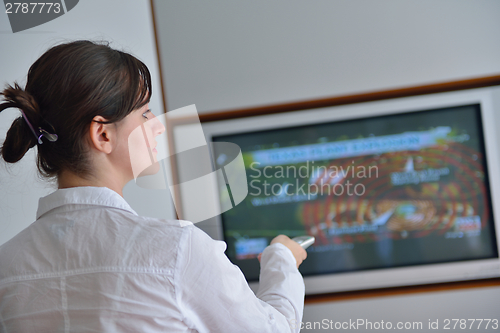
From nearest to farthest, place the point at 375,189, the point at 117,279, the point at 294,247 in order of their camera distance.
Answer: the point at 117,279 → the point at 294,247 → the point at 375,189

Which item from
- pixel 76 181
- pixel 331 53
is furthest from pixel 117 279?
pixel 331 53

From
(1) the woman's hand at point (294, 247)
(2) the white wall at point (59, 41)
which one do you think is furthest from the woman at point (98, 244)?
(2) the white wall at point (59, 41)

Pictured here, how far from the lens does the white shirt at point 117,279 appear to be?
510 mm

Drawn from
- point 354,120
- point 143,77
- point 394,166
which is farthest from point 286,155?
point 143,77

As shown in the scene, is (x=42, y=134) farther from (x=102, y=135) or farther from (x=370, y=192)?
(x=370, y=192)

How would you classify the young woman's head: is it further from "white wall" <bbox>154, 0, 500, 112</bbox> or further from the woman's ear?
"white wall" <bbox>154, 0, 500, 112</bbox>

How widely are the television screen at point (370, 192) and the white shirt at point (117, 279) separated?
2.15 ft

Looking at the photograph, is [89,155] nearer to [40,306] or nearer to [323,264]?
[40,306]

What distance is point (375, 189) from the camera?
3.88 ft

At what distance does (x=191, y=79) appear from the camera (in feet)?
4.04

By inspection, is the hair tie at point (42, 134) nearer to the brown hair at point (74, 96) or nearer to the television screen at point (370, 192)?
the brown hair at point (74, 96)

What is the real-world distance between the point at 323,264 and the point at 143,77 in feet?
2.85

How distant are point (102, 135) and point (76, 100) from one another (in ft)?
0.22

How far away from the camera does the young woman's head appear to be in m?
0.56
